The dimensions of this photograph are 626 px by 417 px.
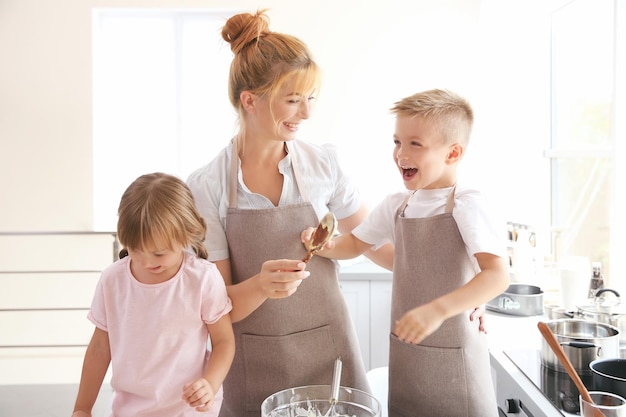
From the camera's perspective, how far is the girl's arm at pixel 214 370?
1166 millimetres

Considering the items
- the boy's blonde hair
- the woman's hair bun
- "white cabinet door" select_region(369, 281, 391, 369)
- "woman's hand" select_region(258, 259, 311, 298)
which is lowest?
"white cabinet door" select_region(369, 281, 391, 369)

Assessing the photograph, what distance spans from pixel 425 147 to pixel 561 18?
2.19m

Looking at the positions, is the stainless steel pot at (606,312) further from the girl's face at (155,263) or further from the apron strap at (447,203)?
the girl's face at (155,263)

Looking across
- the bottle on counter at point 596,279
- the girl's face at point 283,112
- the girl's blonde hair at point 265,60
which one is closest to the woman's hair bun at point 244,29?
the girl's blonde hair at point 265,60

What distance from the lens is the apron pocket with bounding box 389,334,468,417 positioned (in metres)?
1.27

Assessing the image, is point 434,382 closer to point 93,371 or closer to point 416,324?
point 416,324

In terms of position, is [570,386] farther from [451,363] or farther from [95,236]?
[95,236]

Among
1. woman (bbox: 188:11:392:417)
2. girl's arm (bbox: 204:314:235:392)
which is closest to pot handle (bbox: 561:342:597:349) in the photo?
woman (bbox: 188:11:392:417)

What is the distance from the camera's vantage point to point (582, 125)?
4.02 metres

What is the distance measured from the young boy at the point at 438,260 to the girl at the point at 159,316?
1.19ft

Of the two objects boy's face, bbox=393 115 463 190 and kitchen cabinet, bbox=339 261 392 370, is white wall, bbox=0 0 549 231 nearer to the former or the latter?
kitchen cabinet, bbox=339 261 392 370

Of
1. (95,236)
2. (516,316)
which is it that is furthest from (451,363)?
(95,236)

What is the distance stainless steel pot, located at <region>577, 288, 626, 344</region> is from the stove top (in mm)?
204

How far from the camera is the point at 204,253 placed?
52.7 inches
